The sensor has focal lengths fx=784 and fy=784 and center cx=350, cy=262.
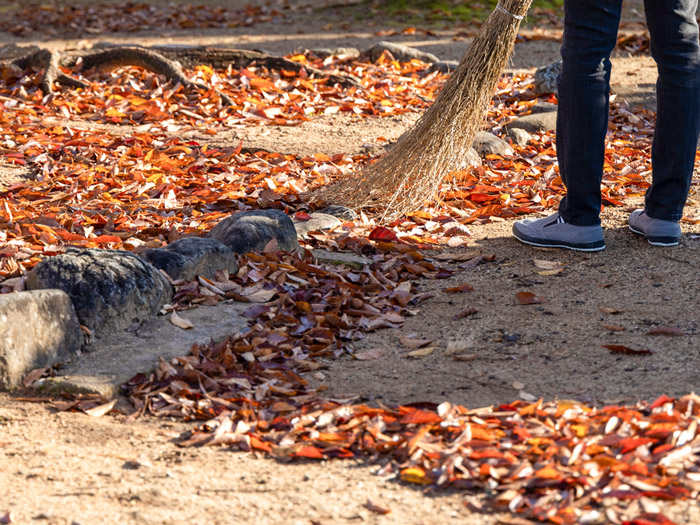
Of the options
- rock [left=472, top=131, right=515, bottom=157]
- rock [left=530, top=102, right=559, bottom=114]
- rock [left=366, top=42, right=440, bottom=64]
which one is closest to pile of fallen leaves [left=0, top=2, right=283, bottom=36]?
rock [left=366, top=42, right=440, bottom=64]

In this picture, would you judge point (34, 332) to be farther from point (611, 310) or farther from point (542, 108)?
point (542, 108)

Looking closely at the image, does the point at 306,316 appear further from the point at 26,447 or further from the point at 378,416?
the point at 26,447

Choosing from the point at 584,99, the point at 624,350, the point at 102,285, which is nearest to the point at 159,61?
the point at 102,285

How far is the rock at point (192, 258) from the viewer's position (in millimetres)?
2896

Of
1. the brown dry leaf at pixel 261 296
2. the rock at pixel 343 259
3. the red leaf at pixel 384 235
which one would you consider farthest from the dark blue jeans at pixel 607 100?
the brown dry leaf at pixel 261 296

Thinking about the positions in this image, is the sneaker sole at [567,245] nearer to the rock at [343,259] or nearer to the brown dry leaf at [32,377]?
the rock at [343,259]

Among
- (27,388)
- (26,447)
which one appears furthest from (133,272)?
(26,447)

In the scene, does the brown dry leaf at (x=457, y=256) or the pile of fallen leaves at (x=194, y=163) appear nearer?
the brown dry leaf at (x=457, y=256)

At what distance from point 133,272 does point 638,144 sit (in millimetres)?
3388

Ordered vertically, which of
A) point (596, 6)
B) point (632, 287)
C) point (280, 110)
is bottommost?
point (632, 287)

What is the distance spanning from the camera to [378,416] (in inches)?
82.6

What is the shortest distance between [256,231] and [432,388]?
1203 mm

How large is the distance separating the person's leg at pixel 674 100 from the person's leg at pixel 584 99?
17 centimetres

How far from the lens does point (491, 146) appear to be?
15.2ft
